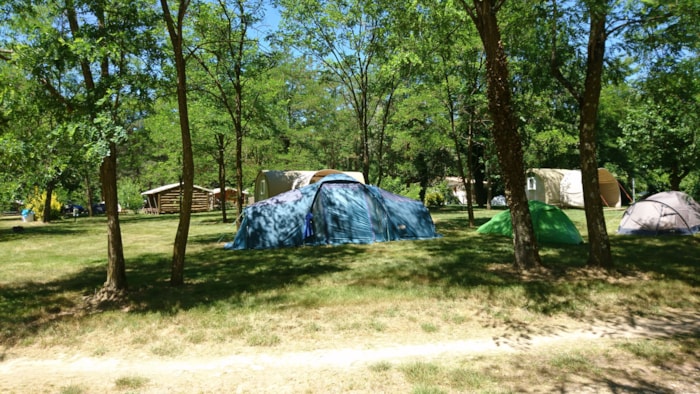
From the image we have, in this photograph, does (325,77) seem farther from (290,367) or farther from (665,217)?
(290,367)

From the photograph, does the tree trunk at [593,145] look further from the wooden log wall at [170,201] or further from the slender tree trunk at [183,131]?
the wooden log wall at [170,201]

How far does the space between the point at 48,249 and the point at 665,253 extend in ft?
62.3

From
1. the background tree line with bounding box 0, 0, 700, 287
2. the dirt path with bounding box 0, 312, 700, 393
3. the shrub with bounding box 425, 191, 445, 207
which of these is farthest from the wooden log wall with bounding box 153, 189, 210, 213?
the dirt path with bounding box 0, 312, 700, 393

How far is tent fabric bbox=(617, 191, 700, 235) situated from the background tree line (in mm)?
2163

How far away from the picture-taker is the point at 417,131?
906 inches

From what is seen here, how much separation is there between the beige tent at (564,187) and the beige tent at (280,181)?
1378 centimetres

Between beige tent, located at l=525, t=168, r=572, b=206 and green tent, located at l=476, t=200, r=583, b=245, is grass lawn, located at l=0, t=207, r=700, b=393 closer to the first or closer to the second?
green tent, located at l=476, t=200, r=583, b=245

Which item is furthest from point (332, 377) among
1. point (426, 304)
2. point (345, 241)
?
point (345, 241)

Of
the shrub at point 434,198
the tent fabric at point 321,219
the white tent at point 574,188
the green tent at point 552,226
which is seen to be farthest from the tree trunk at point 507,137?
the shrub at point 434,198

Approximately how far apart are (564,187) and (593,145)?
25.3m

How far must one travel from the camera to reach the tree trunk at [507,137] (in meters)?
9.03

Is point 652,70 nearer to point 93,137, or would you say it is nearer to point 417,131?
point 93,137

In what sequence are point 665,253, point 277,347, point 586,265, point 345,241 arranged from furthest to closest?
point 345,241 < point 665,253 < point 586,265 < point 277,347

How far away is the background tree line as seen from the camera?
7449 mm
